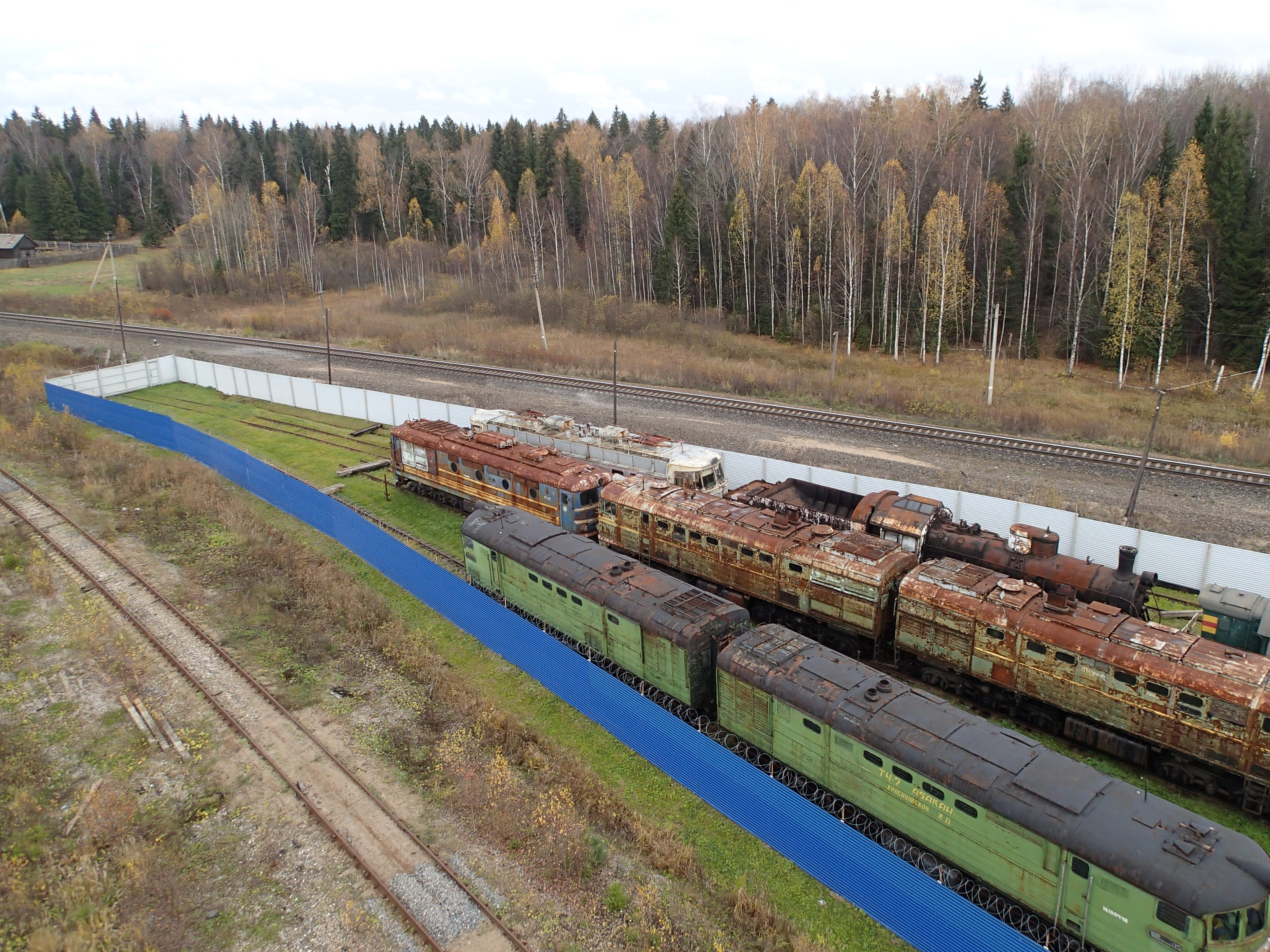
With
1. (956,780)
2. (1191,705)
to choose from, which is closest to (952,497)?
(1191,705)

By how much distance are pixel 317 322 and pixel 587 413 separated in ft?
132

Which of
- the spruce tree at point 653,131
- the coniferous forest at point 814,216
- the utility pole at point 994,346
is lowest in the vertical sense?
the utility pole at point 994,346

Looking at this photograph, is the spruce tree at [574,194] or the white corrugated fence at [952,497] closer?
the white corrugated fence at [952,497]

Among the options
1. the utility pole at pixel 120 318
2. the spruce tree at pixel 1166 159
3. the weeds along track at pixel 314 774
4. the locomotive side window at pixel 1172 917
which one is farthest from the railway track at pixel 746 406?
the spruce tree at pixel 1166 159

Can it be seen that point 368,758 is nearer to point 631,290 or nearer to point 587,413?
point 587,413

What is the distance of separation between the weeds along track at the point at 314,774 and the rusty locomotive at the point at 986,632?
11.5 metres

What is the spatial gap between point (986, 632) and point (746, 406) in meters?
27.4

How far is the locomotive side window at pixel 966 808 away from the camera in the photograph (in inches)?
481

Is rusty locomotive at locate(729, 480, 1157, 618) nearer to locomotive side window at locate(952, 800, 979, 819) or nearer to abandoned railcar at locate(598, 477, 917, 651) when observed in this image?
abandoned railcar at locate(598, 477, 917, 651)

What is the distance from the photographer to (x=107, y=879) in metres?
13.0

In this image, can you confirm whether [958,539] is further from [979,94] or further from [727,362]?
[979,94]

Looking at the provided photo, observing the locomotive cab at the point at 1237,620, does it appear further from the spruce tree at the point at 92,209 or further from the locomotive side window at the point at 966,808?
the spruce tree at the point at 92,209

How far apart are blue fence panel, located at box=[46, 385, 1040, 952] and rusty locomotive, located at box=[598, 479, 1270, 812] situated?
627 cm

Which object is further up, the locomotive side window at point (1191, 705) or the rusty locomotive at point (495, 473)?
the rusty locomotive at point (495, 473)
